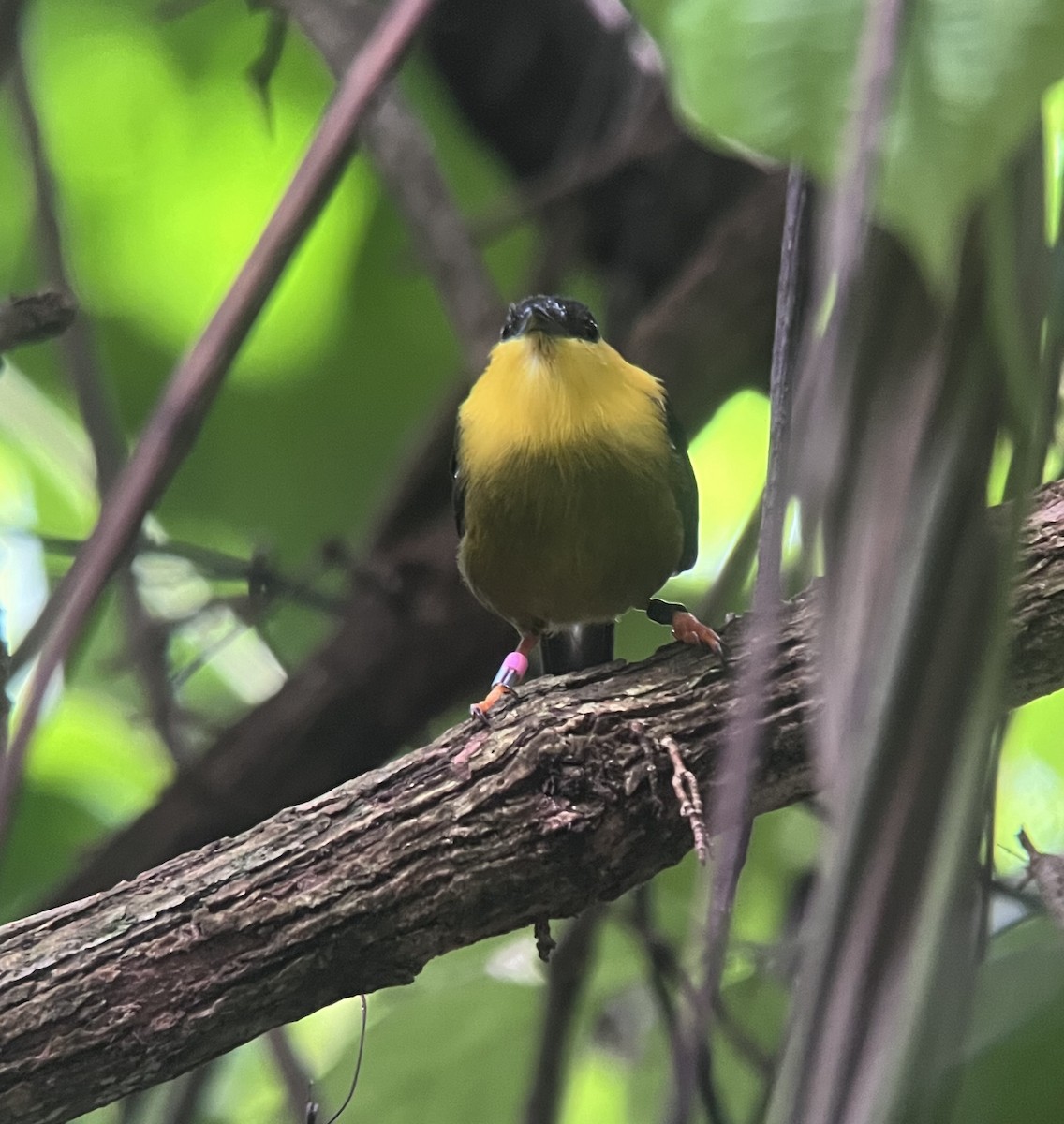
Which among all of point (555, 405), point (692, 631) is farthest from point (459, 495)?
point (692, 631)

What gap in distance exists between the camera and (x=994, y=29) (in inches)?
27.5

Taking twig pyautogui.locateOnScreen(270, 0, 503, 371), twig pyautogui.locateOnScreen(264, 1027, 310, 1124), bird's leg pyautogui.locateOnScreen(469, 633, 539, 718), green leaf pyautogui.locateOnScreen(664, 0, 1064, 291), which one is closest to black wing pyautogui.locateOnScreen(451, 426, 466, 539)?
bird's leg pyautogui.locateOnScreen(469, 633, 539, 718)

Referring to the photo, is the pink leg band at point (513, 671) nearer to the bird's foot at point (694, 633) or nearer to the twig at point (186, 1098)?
the bird's foot at point (694, 633)

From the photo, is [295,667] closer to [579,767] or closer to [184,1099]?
[184,1099]

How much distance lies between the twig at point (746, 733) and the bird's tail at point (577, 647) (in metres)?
1.34

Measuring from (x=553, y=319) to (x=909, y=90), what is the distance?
131cm

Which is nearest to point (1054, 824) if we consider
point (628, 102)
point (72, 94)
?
point (628, 102)

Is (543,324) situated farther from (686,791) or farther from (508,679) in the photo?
(686,791)

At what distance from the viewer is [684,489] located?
73.5 inches

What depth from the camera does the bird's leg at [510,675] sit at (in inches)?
62.2

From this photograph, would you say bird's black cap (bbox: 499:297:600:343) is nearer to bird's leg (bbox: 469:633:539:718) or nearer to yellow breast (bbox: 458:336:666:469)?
yellow breast (bbox: 458:336:666:469)

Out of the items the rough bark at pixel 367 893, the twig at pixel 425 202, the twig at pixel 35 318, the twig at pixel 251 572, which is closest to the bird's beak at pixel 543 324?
the twig at pixel 425 202

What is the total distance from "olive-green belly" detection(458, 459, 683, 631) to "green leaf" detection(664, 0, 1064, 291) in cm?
97

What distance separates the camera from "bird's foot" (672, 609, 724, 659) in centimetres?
142
